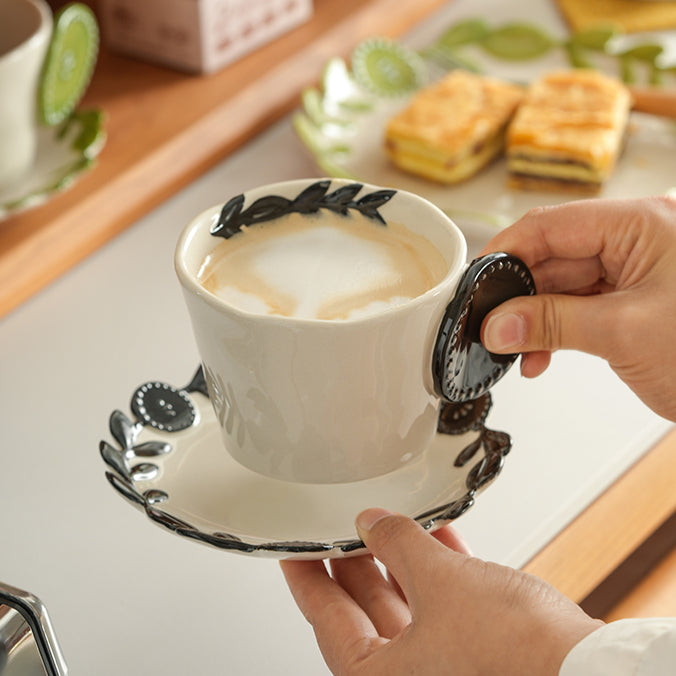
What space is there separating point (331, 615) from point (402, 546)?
7 cm

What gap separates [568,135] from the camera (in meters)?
0.96

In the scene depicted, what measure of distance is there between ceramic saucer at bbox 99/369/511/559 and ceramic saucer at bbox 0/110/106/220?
0.33 meters

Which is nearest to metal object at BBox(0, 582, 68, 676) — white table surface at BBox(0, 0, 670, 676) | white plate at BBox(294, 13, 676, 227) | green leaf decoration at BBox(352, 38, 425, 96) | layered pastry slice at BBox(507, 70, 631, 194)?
white table surface at BBox(0, 0, 670, 676)

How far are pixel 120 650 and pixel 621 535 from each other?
1.07ft

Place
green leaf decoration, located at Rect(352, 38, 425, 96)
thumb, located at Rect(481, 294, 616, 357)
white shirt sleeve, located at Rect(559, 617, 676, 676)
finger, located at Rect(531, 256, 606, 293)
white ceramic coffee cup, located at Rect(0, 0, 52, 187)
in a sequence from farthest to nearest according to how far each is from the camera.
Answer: green leaf decoration, located at Rect(352, 38, 425, 96), white ceramic coffee cup, located at Rect(0, 0, 52, 187), finger, located at Rect(531, 256, 606, 293), thumb, located at Rect(481, 294, 616, 357), white shirt sleeve, located at Rect(559, 617, 676, 676)

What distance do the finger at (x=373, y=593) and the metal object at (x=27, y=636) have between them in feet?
0.58

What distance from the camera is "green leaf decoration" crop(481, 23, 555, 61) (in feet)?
3.97

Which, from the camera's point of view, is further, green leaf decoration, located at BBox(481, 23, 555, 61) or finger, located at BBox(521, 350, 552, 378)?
green leaf decoration, located at BBox(481, 23, 555, 61)

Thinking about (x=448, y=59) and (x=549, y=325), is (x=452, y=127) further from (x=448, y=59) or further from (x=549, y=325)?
(x=549, y=325)

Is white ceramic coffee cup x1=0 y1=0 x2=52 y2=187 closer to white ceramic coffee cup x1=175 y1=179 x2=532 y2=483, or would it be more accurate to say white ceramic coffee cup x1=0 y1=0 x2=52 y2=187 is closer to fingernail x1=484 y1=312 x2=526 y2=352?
white ceramic coffee cup x1=175 y1=179 x2=532 y2=483

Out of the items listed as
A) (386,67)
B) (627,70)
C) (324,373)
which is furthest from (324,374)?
(627,70)

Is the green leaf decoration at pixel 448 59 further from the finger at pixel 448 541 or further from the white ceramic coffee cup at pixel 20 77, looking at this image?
the finger at pixel 448 541

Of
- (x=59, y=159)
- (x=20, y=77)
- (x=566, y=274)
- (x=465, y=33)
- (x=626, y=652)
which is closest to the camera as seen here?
(x=626, y=652)

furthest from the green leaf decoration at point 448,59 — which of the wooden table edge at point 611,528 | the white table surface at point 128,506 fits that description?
the wooden table edge at point 611,528
